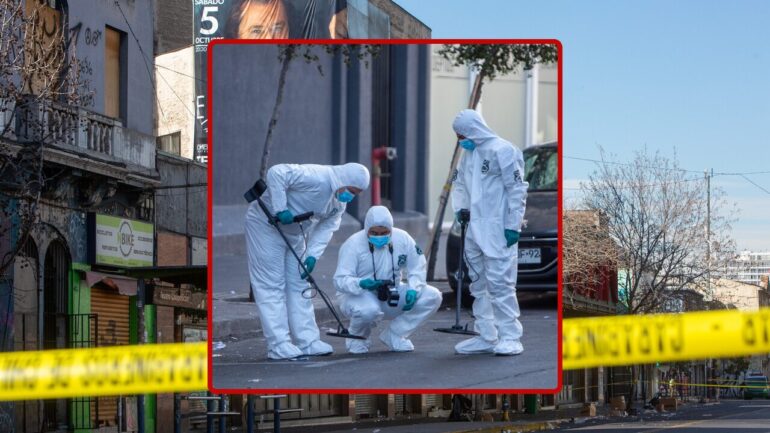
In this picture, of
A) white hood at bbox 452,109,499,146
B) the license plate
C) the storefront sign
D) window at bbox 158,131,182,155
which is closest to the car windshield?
white hood at bbox 452,109,499,146

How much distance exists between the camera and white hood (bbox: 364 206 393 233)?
25.0ft

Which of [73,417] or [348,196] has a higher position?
[348,196]

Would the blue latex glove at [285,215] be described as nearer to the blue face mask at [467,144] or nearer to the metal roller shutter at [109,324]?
the blue face mask at [467,144]

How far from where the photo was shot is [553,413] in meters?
40.3

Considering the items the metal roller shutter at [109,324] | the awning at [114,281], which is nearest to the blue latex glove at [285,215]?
the awning at [114,281]

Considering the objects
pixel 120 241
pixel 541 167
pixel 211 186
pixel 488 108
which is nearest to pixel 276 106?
pixel 211 186

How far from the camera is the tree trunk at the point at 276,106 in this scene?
7730mm

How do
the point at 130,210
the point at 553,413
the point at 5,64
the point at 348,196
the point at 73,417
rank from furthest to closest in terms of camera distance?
1. the point at 553,413
2. the point at 130,210
3. the point at 73,417
4. the point at 5,64
5. the point at 348,196

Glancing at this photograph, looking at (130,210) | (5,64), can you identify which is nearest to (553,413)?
(130,210)

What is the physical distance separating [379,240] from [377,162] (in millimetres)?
451

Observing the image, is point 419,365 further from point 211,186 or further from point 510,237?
point 211,186

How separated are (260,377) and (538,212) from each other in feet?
5.99

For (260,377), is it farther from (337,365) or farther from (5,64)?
(5,64)

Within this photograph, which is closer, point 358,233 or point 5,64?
point 358,233
